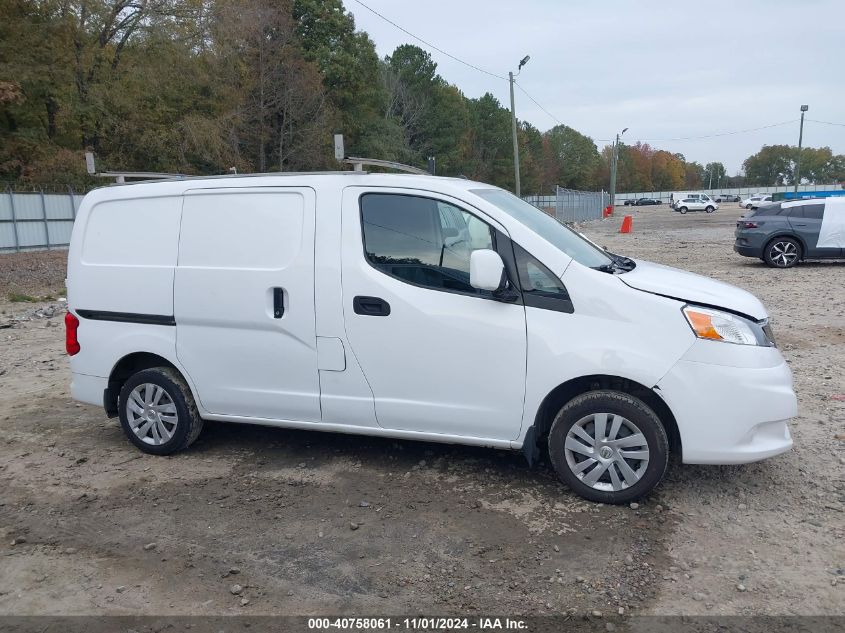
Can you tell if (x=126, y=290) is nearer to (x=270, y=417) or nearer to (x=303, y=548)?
(x=270, y=417)

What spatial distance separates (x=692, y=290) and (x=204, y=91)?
44518 millimetres

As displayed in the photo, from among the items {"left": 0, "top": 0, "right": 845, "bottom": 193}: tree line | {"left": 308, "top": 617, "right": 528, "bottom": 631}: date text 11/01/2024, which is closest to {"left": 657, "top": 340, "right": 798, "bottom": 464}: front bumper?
{"left": 308, "top": 617, "right": 528, "bottom": 631}: date text 11/01/2024

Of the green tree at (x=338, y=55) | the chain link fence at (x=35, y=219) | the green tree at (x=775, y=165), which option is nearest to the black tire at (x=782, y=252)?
the chain link fence at (x=35, y=219)

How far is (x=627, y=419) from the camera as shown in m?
4.06

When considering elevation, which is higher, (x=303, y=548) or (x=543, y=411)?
(x=543, y=411)

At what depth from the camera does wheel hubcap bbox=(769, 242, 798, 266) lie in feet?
51.7

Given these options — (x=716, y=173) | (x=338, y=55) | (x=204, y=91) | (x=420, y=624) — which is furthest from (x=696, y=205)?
(x=716, y=173)

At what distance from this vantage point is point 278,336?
187 inches

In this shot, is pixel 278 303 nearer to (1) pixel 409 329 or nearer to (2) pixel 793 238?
(1) pixel 409 329

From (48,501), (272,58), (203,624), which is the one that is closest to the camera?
(203,624)

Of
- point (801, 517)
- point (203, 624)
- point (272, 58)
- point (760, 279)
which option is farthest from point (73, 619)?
point (272, 58)

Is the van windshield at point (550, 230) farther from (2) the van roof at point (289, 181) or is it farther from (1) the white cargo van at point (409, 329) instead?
(2) the van roof at point (289, 181)

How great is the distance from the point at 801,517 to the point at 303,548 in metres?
2.83

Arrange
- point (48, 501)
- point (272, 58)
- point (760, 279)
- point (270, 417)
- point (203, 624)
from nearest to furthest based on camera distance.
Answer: point (203, 624)
point (48, 501)
point (270, 417)
point (760, 279)
point (272, 58)
